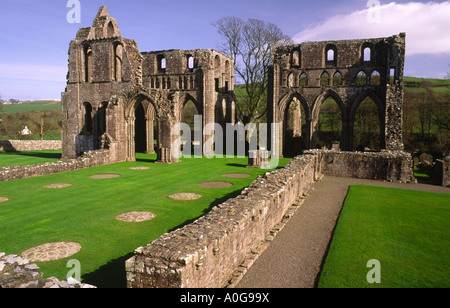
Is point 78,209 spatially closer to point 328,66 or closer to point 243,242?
point 243,242

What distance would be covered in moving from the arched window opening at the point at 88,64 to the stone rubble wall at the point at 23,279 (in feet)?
70.4

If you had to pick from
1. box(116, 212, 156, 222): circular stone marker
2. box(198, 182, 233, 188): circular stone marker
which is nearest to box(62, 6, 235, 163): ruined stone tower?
box(198, 182, 233, 188): circular stone marker

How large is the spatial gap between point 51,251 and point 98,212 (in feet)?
9.03

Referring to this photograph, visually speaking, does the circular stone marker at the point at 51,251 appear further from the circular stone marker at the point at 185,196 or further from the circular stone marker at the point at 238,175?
the circular stone marker at the point at 238,175

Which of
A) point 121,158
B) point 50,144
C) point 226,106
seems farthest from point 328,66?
point 50,144

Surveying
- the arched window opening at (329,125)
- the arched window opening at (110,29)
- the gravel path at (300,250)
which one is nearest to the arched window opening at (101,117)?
the arched window opening at (110,29)

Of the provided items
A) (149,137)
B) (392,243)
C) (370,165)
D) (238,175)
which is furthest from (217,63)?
(392,243)

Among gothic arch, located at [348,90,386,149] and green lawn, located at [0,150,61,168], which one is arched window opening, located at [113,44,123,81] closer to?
green lawn, located at [0,150,61,168]

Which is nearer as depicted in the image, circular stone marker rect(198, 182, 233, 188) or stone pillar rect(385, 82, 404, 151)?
circular stone marker rect(198, 182, 233, 188)

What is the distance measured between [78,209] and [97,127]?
15.3m

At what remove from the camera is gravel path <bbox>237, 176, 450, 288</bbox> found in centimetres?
554

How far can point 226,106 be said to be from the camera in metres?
29.9

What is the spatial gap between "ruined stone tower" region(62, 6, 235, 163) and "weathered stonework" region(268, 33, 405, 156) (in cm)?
588

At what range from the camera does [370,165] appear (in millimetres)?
15789
